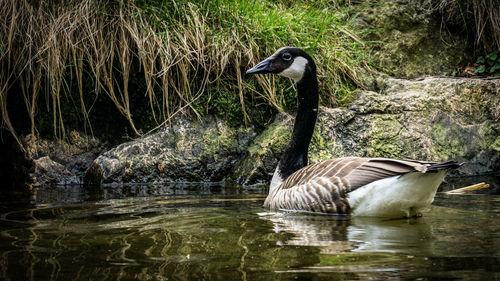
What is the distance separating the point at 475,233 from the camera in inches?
99.8

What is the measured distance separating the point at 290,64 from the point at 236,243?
7.52 feet

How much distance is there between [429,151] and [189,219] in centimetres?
351

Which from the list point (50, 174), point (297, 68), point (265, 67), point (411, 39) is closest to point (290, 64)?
point (297, 68)

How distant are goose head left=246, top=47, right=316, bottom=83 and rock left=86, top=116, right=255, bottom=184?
1.68 meters

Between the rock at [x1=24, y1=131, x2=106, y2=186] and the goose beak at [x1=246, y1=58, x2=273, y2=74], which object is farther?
the rock at [x1=24, y1=131, x2=106, y2=186]

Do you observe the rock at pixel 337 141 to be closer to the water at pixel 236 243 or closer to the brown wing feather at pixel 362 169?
the water at pixel 236 243

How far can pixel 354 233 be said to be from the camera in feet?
8.59

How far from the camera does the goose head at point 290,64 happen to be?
429cm

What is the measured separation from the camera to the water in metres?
1.82

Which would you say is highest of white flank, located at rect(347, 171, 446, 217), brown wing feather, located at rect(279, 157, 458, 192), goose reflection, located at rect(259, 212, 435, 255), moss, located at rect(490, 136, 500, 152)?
moss, located at rect(490, 136, 500, 152)

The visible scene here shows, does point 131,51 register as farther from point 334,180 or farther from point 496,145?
point 496,145

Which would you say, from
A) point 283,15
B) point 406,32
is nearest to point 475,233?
point 283,15

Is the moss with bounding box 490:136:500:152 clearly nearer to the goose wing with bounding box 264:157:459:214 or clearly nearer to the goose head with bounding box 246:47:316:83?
the goose head with bounding box 246:47:316:83

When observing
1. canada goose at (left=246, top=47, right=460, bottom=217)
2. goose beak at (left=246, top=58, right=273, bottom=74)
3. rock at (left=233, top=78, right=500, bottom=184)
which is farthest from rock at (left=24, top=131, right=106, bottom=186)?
canada goose at (left=246, top=47, right=460, bottom=217)
